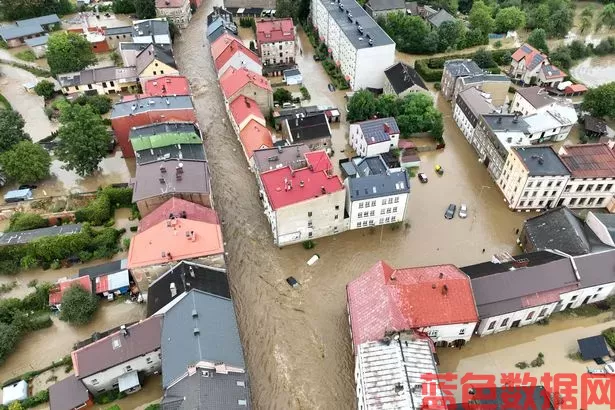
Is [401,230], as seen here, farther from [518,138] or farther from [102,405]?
[102,405]

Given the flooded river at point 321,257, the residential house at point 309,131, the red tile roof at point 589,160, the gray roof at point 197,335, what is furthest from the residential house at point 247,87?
the red tile roof at point 589,160

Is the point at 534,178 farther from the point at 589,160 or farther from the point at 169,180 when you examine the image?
the point at 169,180

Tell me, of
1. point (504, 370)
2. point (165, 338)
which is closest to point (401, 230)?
point (504, 370)

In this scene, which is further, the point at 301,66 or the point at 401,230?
the point at 301,66

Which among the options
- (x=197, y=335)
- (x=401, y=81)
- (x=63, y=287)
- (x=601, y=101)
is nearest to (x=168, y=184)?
(x=63, y=287)

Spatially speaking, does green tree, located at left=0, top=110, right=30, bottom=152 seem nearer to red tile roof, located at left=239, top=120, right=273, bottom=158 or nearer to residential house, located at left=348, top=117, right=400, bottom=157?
red tile roof, located at left=239, top=120, right=273, bottom=158

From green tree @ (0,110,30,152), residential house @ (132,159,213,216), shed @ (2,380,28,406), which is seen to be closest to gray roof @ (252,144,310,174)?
residential house @ (132,159,213,216)
